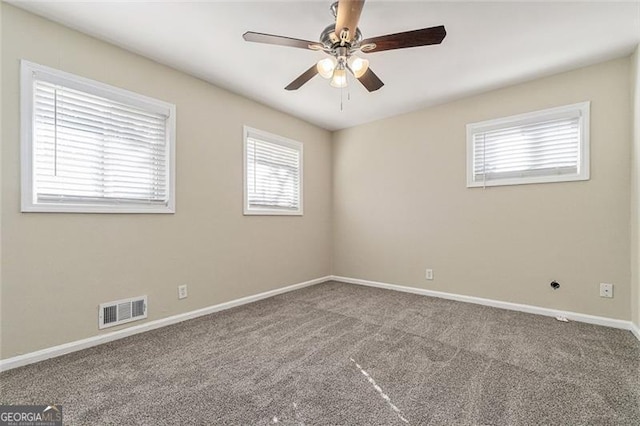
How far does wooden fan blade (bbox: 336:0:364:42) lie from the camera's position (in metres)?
1.49

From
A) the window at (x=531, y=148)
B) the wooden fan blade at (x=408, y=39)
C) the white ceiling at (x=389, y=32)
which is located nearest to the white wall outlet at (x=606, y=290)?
the window at (x=531, y=148)

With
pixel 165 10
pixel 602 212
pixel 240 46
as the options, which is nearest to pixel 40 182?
pixel 165 10

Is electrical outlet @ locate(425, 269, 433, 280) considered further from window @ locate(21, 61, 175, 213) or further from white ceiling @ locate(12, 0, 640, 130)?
window @ locate(21, 61, 175, 213)

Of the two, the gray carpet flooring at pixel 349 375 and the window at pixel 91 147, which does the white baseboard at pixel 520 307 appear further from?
the window at pixel 91 147

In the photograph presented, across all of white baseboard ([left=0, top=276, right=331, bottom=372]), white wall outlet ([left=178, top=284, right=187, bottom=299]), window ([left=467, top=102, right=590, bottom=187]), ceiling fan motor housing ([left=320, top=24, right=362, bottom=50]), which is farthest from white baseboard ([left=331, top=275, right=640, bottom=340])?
ceiling fan motor housing ([left=320, top=24, right=362, bottom=50])

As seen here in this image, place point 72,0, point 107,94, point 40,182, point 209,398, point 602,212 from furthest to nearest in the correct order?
point 602,212 → point 107,94 → point 40,182 → point 72,0 → point 209,398

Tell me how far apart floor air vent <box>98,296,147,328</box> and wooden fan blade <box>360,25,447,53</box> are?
2.87m

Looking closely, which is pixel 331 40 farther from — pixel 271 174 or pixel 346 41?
pixel 271 174

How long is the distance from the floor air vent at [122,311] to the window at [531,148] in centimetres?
388

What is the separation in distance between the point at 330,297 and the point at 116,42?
353 cm

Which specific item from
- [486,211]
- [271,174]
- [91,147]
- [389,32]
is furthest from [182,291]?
[486,211]

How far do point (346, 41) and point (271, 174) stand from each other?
2.37 m

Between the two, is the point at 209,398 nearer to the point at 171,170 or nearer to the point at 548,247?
the point at 171,170

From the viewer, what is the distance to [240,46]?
8.26ft
